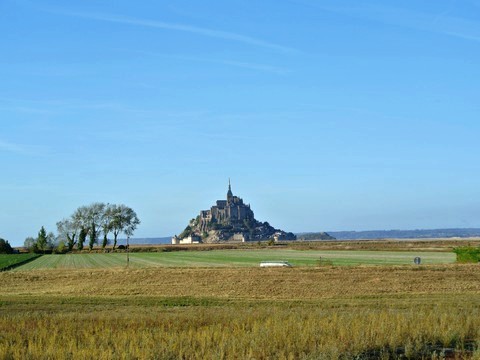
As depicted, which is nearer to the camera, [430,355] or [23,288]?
[430,355]

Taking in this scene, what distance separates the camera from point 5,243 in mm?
127688

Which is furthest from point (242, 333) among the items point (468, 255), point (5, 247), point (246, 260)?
point (5, 247)

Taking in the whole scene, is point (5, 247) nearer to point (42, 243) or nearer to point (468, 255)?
point (42, 243)

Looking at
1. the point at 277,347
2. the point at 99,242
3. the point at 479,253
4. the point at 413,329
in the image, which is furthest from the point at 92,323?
the point at 99,242

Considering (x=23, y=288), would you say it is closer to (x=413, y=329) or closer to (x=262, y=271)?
(x=262, y=271)

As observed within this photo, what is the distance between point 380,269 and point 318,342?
37.8 metres

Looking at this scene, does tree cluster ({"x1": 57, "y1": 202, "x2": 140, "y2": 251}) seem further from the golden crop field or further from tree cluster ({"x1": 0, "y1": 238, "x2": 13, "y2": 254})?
the golden crop field

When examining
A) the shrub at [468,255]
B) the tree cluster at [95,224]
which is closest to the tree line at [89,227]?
the tree cluster at [95,224]

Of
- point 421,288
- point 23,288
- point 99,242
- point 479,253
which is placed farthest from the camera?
point 99,242

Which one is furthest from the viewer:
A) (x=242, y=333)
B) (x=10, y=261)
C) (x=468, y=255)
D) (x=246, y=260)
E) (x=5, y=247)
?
(x=5, y=247)

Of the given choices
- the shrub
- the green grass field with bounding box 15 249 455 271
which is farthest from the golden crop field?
→ the green grass field with bounding box 15 249 455 271

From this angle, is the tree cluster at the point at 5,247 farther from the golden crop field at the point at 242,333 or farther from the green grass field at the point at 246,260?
the golden crop field at the point at 242,333

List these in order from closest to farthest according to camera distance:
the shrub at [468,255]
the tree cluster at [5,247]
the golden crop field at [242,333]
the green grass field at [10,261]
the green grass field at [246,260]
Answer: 1. the golden crop field at [242,333]
2. the shrub at [468,255]
3. the green grass field at [246,260]
4. the green grass field at [10,261]
5. the tree cluster at [5,247]

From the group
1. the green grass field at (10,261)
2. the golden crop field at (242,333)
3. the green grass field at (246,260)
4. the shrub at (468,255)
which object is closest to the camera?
the golden crop field at (242,333)
